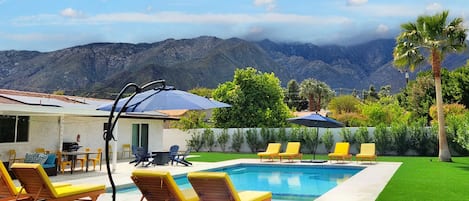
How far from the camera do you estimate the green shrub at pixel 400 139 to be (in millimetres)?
23688

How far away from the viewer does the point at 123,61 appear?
11075 centimetres

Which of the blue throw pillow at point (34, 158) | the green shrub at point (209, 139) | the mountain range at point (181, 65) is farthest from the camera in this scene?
the mountain range at point (181, 65)

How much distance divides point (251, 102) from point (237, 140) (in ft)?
33.1

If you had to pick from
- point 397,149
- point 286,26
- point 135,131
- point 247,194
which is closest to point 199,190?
point 247,194

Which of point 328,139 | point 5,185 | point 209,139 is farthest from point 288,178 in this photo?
point 209,139

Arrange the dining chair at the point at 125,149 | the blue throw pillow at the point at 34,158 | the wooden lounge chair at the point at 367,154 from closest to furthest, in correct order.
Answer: the blue throw pillow at the point at 34,158
the wooden lounge chair at the point at 367,154
the dining chair at the point at 125,149

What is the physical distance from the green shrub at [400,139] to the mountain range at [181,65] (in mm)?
65322

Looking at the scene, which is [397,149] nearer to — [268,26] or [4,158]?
[4,158]

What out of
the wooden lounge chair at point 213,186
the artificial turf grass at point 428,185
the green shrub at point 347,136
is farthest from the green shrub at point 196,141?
the wooden lounge chair at point 213,186

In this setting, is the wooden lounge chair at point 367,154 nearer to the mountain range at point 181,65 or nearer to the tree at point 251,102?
the tree at point 251,102

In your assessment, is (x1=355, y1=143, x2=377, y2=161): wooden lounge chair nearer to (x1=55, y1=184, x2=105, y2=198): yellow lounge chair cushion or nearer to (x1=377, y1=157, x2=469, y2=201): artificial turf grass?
(x1=377, y1=157, x2=469, y2=201): artificial turf grass

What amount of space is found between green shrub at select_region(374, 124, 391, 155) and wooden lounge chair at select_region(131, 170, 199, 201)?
19360mm

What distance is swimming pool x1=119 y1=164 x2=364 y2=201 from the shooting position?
39.1 feet

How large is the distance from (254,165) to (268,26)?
478 feet
